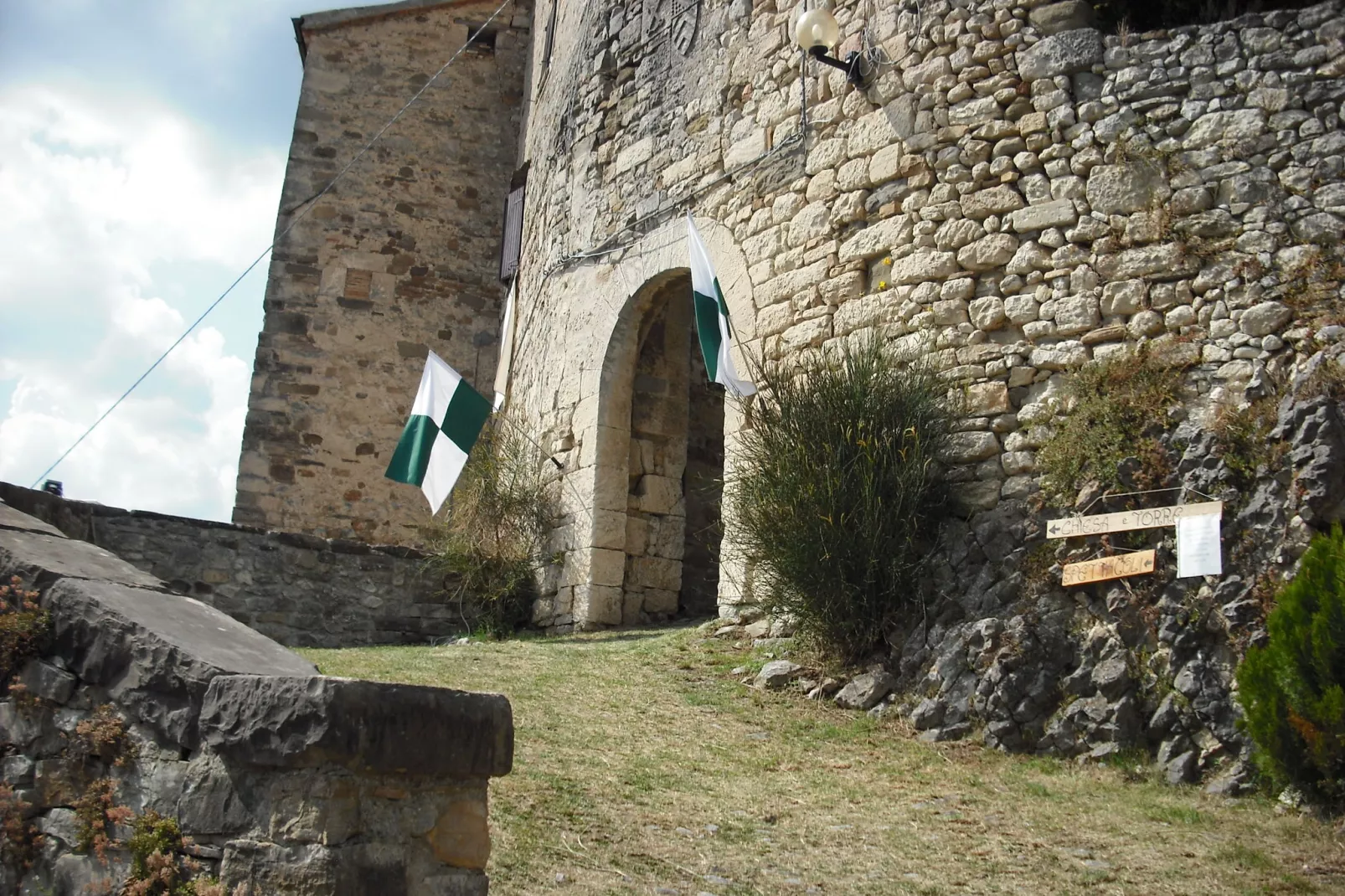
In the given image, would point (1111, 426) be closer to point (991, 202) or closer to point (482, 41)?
point (991, 202)

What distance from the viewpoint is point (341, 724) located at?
2.69 meters

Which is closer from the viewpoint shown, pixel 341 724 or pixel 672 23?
pixel 341 724

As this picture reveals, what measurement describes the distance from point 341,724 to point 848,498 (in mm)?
3998

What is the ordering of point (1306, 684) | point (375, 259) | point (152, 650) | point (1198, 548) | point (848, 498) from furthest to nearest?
1. point (375, 259)
2. point (848, 498)
3. point (1198, 548)
4. point (1306, 684)
5. point (152, 650)

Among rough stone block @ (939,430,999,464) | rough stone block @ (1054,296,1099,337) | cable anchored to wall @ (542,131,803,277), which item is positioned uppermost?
cable anchored to wall @ (542,131,803,277)

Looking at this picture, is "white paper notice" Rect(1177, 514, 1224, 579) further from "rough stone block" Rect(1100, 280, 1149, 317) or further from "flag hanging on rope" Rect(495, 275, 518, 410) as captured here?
"flag hanging on rope" Rect(495, 275, 518, 410)

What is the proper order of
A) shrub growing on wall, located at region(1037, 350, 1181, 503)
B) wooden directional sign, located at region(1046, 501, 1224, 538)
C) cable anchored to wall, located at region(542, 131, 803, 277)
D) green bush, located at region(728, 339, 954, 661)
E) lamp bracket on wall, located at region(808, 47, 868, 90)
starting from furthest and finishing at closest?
cable anchored to wall, located at region(542, 131, 803, 277), lamp bracket on wall, located at region(808, 47, 868, 90), green bush, located at region(728, 339, 954, 661), shrub growing on wall, located at region(1037, 350, 1181, 503), wooden directional sign, located at region(1046, 501, 1224, 538)

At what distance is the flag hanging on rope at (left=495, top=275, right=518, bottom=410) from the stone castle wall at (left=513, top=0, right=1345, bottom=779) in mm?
2305

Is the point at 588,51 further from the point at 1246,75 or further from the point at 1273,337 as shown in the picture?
the point at 1273,337

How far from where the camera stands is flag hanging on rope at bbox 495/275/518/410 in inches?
435

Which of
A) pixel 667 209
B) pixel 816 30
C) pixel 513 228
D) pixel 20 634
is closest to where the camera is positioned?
pixel 20 634

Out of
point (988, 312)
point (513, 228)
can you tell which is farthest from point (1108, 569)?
point (513, 228)

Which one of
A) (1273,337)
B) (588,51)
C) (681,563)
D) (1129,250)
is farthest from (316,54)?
(1273,337)

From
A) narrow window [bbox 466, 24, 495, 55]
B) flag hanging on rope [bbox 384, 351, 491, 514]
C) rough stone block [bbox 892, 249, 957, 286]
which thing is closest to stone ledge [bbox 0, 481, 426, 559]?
flag hanging on rope [bbox 384, 351, 491, 514]
